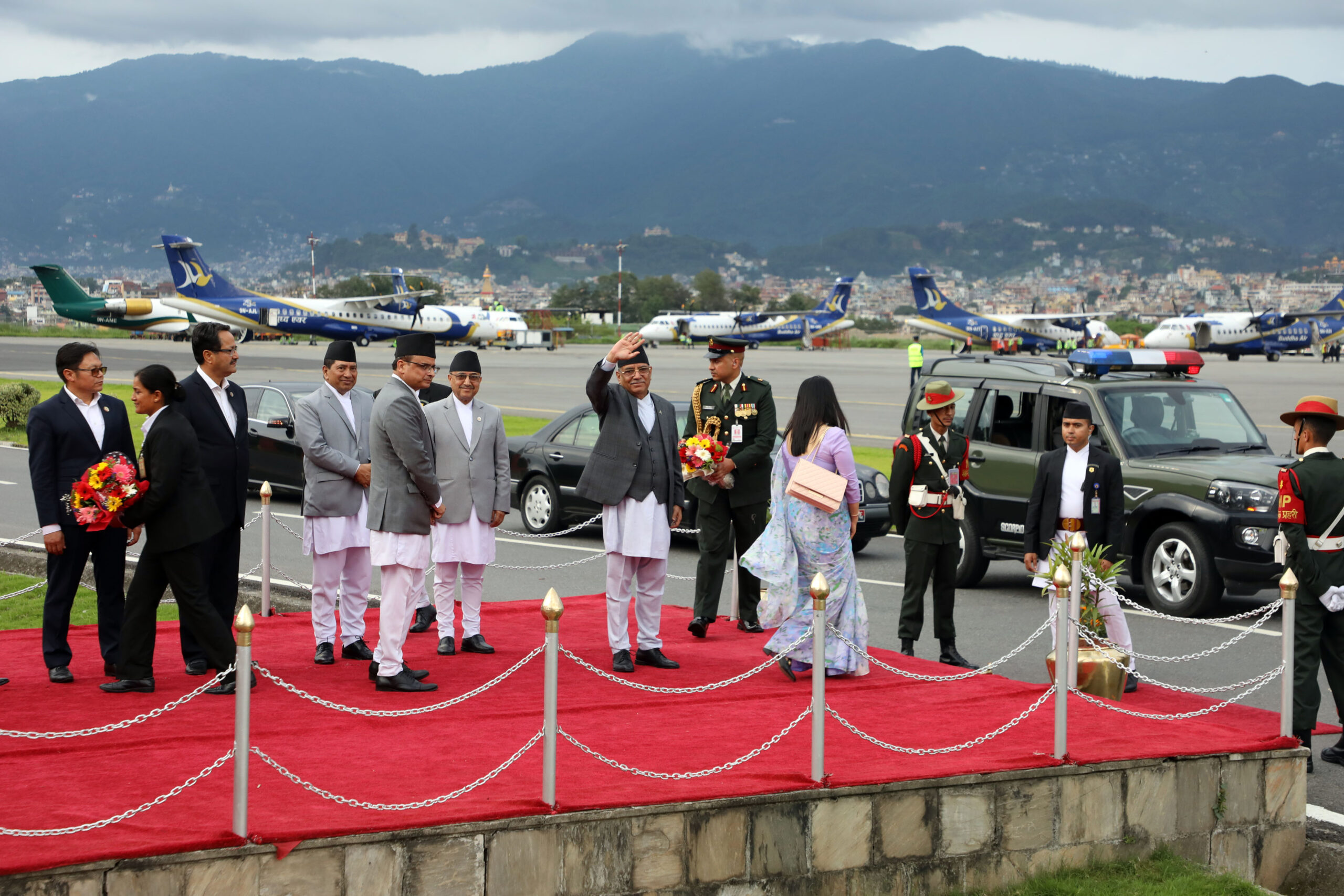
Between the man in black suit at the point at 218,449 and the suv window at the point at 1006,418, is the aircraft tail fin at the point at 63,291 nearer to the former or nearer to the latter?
the suv window at the point at 1006,418

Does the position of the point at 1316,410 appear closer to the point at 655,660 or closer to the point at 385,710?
the point at 655,660

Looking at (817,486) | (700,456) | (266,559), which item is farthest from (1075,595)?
(266,559)

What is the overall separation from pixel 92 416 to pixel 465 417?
2128 millimetres

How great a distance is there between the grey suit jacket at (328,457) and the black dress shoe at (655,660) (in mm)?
1915

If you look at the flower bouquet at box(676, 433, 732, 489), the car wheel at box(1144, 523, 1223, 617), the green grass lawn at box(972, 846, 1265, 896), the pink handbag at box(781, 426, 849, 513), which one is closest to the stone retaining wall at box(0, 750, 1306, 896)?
the green grass lawn at box(972, 846, 1265, 896)

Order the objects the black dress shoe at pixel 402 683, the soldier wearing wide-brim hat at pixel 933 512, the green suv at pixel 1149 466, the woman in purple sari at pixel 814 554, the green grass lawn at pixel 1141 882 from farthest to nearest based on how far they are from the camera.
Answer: the green suv at pixel 1149 466 → the soldier wearing wide-brim hat at pixel 933 512 → the woman in purple sari at pixel 814 554 → the black dress shoe at pixel 402 683 → the green grass lawn at pixel 1141 882

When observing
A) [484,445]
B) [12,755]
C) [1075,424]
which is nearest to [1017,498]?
[1075,424]

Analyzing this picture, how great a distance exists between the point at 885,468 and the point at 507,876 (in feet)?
53.2

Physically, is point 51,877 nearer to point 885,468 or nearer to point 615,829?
point 615,829

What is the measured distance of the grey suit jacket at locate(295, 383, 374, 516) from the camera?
26.3 ft

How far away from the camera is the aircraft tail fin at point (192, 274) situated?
72.4 metres

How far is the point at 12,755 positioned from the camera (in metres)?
5.88

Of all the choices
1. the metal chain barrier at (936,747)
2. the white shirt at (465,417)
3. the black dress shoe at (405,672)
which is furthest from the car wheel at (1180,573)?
the black dress shoe at (405,672)

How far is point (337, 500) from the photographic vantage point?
316 inches
